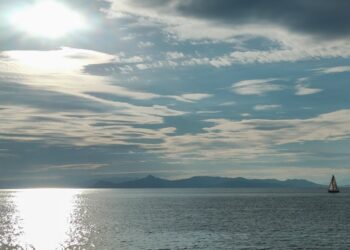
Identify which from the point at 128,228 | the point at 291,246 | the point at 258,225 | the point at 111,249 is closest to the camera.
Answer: the point at 111,249

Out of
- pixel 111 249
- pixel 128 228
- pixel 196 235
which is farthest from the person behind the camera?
pixel 128 228

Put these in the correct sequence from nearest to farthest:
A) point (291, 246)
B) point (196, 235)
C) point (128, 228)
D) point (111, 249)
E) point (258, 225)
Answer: point (111, 249), point (291, 246), point (196, 235), point (128, 228), point (258, 225)

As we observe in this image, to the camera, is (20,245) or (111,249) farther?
(20,245)

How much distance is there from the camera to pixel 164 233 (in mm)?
107562

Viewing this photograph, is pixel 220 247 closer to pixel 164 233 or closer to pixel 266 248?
pixel 266 248

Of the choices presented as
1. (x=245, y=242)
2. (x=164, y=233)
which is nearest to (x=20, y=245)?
(x=164, y=233)

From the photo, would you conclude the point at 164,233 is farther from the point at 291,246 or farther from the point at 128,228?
the point at 291,246

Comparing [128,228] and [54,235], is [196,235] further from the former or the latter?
[54,235]

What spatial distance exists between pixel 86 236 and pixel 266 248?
39.8 metres

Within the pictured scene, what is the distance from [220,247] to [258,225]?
44541 millimetres

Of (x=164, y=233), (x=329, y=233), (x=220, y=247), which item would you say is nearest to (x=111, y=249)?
(x=220, y=247)

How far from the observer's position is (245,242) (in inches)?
3693

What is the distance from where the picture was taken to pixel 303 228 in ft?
398

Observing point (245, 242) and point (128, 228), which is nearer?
point (245, 242)
